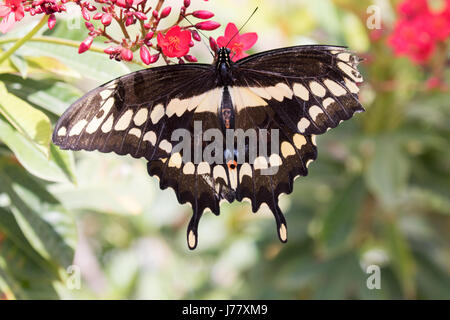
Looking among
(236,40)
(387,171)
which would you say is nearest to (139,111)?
(236,40)

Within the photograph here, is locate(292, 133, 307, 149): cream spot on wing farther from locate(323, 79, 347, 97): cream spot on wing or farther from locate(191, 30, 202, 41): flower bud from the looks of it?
locate(191, 30, 202, 41): flower bud

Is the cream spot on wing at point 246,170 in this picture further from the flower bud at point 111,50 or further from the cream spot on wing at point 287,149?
the flower bud at point 111,50

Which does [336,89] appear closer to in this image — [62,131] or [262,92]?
[262,92]

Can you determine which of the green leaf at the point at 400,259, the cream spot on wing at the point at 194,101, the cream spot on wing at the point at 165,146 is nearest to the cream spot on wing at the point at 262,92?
the cream spot on wing at the point at 194,101

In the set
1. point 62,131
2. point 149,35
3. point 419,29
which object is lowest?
point 62,131

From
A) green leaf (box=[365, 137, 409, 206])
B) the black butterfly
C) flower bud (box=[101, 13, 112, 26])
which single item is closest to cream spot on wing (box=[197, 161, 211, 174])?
the black butterfly

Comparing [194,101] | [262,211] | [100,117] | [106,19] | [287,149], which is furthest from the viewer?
[262,211]

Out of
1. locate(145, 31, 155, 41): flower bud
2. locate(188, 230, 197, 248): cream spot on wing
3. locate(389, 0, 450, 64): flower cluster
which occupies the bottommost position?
locate(188, 230, 197, 248): cream spot on wing
